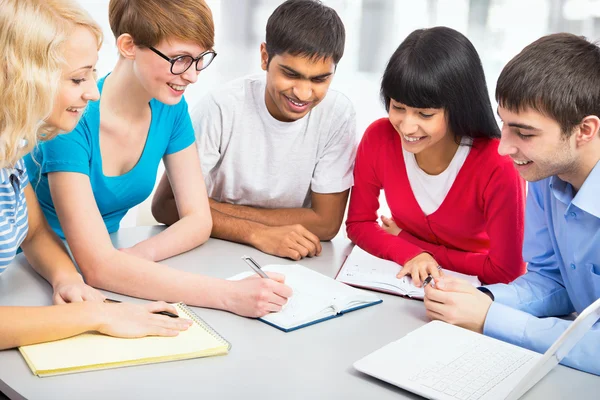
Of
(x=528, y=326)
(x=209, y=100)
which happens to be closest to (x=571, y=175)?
(x=528, y=326)

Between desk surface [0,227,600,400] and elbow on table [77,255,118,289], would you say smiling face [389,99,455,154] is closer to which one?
desk surface [0,227,600,400]

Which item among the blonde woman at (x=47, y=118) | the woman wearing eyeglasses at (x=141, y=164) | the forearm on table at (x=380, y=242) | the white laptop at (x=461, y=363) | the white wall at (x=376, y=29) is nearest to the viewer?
the white laptop at (x=461, y=363)

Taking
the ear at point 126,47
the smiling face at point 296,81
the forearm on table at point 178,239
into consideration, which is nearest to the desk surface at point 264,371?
the forearm on table at point 178,239

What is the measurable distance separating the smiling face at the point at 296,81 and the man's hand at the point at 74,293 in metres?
Answer: 0.75

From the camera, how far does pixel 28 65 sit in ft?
3.78

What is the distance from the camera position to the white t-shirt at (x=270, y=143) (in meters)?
1.92

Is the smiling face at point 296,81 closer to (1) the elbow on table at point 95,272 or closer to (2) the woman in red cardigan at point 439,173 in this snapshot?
(2) the woman in red cardigan at point 439,173

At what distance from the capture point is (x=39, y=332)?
1121 mm

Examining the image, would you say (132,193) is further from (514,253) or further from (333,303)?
(514,253)

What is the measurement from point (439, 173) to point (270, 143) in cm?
50

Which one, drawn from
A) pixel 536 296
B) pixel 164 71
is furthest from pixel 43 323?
pixel 536 296

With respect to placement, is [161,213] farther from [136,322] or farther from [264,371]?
[264,371]

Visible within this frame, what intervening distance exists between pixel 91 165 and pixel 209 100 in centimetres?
50

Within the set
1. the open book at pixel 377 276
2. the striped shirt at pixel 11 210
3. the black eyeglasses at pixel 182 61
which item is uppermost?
the black eyeglasses at pixel 182 61
